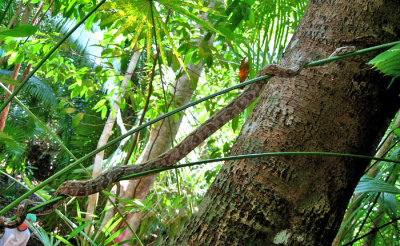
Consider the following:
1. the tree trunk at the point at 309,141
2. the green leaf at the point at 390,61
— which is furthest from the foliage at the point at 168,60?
the tree trunk at the point at 309,141

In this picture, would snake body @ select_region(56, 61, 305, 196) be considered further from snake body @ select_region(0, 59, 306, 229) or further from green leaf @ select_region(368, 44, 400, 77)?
green leaf @ select_region(368, 44, 400, 77)

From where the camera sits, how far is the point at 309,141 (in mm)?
626

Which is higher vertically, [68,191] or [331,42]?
[331,42]

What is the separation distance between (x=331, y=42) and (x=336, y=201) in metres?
0.34

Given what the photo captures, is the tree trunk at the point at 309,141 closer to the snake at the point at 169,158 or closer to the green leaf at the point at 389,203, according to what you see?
the snake at the point at 169,158

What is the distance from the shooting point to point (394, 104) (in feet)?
2.30

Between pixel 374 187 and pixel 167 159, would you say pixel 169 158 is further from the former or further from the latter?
pixel 374 187

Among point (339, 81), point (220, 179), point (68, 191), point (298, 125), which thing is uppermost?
point (339, 81)

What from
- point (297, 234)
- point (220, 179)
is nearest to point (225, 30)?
point (220, 179)

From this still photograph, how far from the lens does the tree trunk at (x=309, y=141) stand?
581 millimetres

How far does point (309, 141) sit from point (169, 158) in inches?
11.2

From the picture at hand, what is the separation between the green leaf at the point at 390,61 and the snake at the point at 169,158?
7 cm

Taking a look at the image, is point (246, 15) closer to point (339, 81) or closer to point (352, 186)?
point (339, 81)

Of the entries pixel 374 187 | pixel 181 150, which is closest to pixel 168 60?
pixel 181 150
